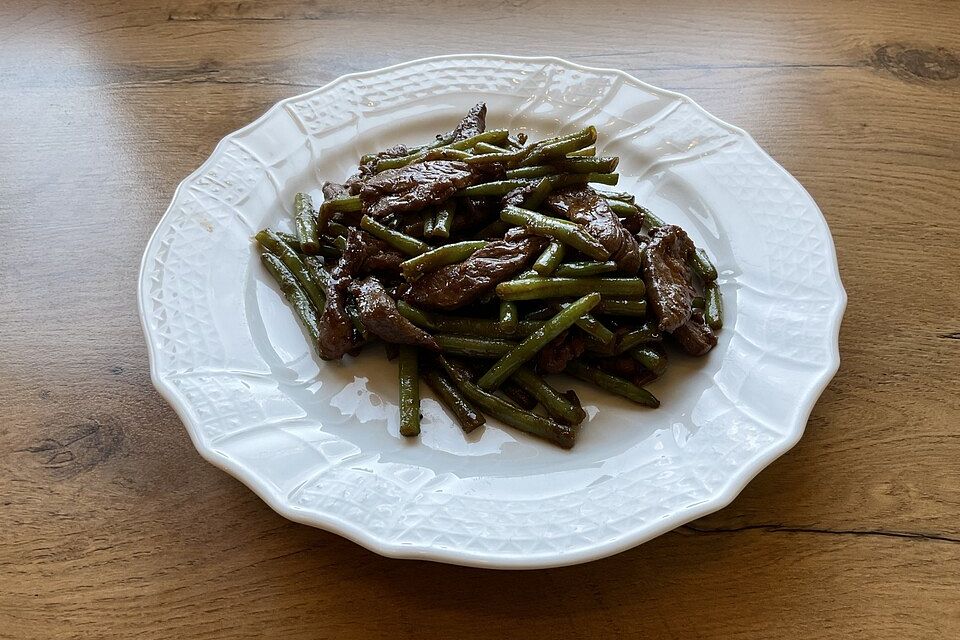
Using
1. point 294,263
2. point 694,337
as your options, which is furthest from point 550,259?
point 294,263

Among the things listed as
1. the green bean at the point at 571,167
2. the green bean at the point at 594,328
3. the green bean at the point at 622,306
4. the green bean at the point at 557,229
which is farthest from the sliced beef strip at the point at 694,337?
the green bean at the point at 571,167

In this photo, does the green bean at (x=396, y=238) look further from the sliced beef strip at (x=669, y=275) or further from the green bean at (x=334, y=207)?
the sliced beef strip at (x=669, y=275)

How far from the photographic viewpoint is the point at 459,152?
10.2 feet

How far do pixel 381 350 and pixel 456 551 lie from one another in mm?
1025

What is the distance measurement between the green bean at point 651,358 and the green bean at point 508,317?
1.47ft

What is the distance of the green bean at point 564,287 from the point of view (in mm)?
2688

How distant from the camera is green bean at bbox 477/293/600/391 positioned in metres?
2.65

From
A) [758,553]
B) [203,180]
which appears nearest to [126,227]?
[203,180]

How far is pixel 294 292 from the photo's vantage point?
3.04m

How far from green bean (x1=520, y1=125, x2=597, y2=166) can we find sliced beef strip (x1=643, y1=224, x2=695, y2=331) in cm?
46

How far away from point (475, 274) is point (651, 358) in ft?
2.29

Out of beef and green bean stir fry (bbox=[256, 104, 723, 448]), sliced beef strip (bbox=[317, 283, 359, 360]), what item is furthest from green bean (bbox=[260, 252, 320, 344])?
sliced beef strip (bbox=[317, 283, 359, 360])

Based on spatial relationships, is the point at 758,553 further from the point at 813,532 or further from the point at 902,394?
the point at 902,394

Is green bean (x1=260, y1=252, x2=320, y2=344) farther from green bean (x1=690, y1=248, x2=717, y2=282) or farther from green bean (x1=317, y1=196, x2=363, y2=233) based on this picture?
green bean (x1=690, y1=248, x2=717, y2=282)
